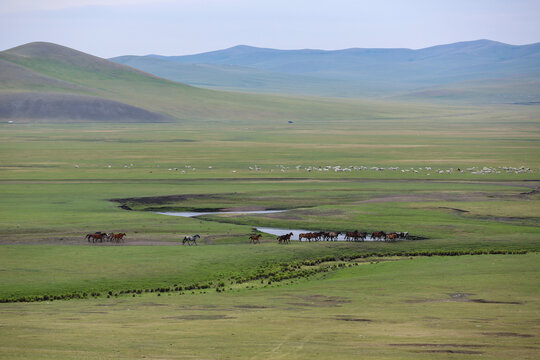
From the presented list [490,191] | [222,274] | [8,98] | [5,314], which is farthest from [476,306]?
[8,98]

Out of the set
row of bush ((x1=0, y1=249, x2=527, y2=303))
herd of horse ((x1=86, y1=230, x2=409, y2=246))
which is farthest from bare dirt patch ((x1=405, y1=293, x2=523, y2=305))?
herd of horse ((x1=86, y1=230, x2=409, y2=246))

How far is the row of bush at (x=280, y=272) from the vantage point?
2722cm

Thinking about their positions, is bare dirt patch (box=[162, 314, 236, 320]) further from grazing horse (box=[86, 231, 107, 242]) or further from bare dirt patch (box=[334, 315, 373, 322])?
grazing horse (box=[86, 231, 107, 242])

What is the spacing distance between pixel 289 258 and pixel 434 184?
32016 millimetres

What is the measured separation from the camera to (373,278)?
96.6 ft

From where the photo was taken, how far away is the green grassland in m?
17.4

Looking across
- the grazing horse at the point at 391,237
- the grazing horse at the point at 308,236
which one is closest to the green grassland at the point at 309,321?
the grazing horse at the point at 308,236

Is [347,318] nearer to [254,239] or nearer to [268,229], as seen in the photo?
[254,239]

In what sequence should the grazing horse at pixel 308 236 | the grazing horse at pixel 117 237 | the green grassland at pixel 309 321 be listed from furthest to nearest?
the grazing horse at pixel 308 236
the grazing horse at pixel 117 237
the green grassland at pixel 309 321

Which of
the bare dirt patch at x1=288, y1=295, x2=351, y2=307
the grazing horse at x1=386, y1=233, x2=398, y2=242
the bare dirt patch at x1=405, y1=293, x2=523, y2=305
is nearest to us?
the bare dirt patch at x1=405, y1=293, x2=523, y2=305

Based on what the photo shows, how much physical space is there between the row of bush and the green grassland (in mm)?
950

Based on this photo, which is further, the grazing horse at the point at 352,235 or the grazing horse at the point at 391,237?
the grazing horse at the point at 391,237

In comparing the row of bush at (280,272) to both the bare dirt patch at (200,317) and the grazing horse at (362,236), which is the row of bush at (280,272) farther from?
the bare dirt patch at (200,317)

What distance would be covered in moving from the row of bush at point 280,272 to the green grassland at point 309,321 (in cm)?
95
